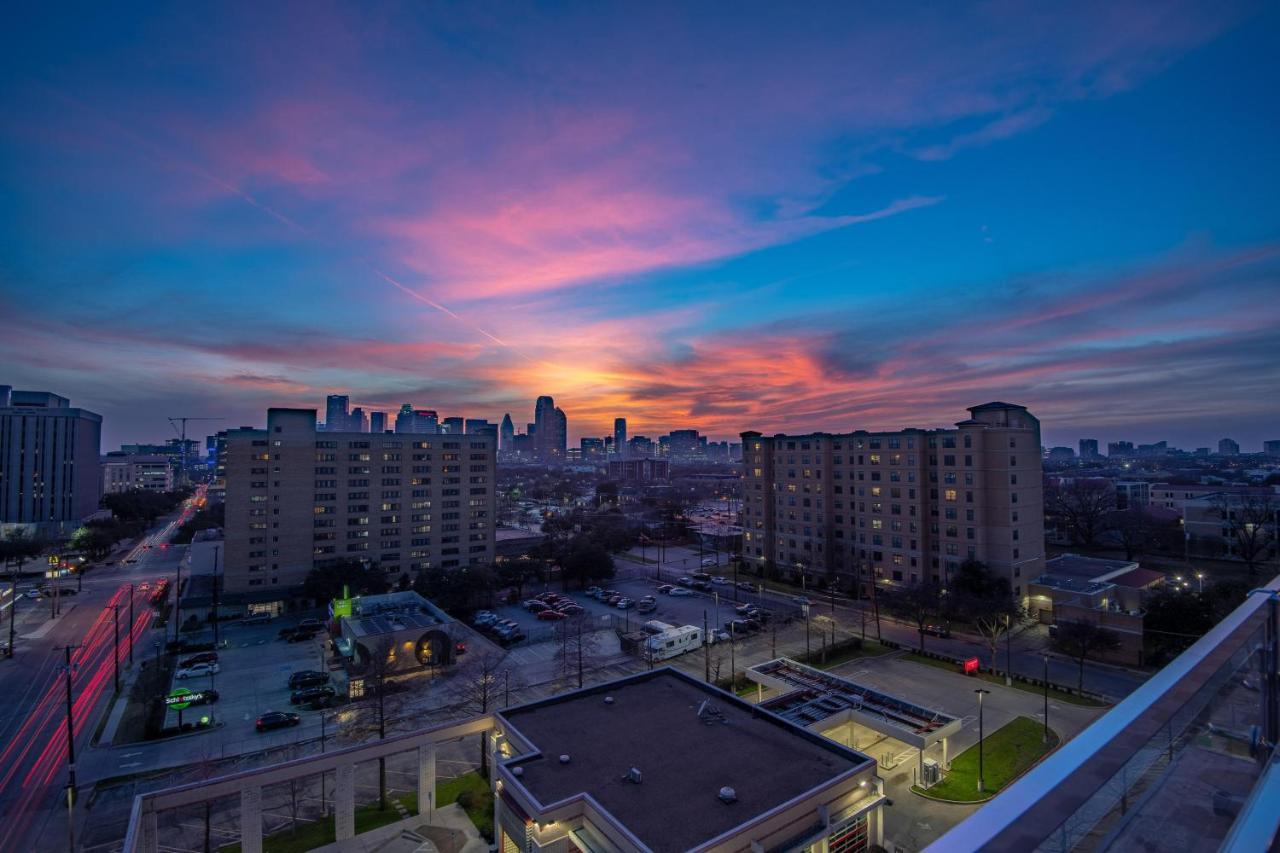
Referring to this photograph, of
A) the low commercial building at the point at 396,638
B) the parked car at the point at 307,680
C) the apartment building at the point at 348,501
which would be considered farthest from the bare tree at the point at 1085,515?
the parked car at the point at 307,680

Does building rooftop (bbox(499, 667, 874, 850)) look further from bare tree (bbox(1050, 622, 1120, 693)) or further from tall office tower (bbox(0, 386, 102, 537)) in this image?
tall office tower (bbox(0, 386, 102, 537))

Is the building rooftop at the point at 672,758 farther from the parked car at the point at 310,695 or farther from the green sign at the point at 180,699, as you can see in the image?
the green sign at the point at 180,699

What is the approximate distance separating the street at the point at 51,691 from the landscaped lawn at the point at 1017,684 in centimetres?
3193

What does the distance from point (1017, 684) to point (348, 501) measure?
4292cm

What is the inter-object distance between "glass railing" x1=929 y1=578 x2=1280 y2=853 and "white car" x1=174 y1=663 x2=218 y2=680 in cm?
3530

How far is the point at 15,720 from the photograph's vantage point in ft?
77.0

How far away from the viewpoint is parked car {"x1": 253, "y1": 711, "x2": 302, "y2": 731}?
22.7 m

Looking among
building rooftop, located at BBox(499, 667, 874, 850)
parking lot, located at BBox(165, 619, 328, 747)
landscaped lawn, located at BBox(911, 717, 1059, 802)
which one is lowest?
parking lot, located at BBox(165, 619, 328, 747)

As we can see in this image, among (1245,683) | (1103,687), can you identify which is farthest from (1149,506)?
(1245,683)

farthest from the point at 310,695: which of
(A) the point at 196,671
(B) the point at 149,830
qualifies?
(B) the point at 149,830

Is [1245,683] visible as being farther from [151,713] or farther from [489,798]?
[151,713]

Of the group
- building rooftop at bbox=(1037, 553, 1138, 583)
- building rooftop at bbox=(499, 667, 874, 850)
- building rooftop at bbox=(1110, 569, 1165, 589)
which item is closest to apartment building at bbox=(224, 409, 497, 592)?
building rooftop at bbox=(499, 667, 874, 850)

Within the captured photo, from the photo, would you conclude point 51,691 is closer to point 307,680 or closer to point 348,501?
point 307,680

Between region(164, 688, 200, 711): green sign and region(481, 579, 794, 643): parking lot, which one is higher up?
region(164, 688, 200, 711): green sign
